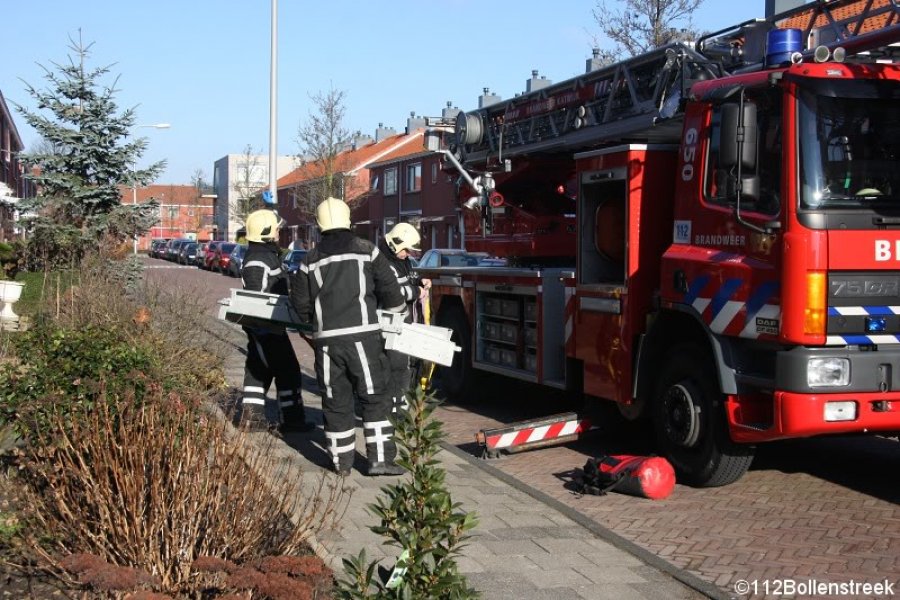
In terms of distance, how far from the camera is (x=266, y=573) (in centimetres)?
396

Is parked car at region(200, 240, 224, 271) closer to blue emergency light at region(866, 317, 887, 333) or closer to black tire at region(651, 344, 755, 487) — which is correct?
black tire at region(651, 344, 755, 487)

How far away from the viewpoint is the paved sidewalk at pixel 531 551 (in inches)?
197

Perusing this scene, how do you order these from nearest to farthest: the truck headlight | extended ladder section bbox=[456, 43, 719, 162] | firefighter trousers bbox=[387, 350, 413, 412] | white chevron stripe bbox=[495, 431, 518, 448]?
the truck headlight → firefighter trousers bbox=[387, 350, 413, 412] → extended ladder section bbox=[456, 43, 719, 162] → white chevron stripe bbox=[495, 431, 518, 448]

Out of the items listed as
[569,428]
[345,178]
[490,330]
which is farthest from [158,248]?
[569,428]

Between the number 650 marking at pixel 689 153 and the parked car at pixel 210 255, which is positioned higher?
the number 650 marking at pixel 689 153

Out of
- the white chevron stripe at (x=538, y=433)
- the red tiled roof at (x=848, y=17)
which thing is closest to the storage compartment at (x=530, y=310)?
the white chevron stripe at (x=538, y=433)

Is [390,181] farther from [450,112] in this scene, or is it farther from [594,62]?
[594,62]

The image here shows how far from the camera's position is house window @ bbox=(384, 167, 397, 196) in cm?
5406

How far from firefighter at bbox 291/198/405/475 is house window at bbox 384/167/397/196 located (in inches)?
1848

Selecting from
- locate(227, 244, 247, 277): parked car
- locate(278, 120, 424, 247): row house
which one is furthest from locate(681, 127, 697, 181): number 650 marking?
locate(278, 120, 424, 247): row house

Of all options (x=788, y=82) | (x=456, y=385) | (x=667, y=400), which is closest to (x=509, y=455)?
(x=667, y=400)

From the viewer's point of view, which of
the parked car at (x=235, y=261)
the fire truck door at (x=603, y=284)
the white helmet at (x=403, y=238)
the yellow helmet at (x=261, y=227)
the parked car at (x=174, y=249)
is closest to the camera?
the fire truck door at (x=603, y=284)

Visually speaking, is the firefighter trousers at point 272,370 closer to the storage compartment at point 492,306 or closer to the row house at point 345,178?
the storage compartment at point 492,306

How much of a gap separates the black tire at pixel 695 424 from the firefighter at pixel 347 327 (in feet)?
6.82
